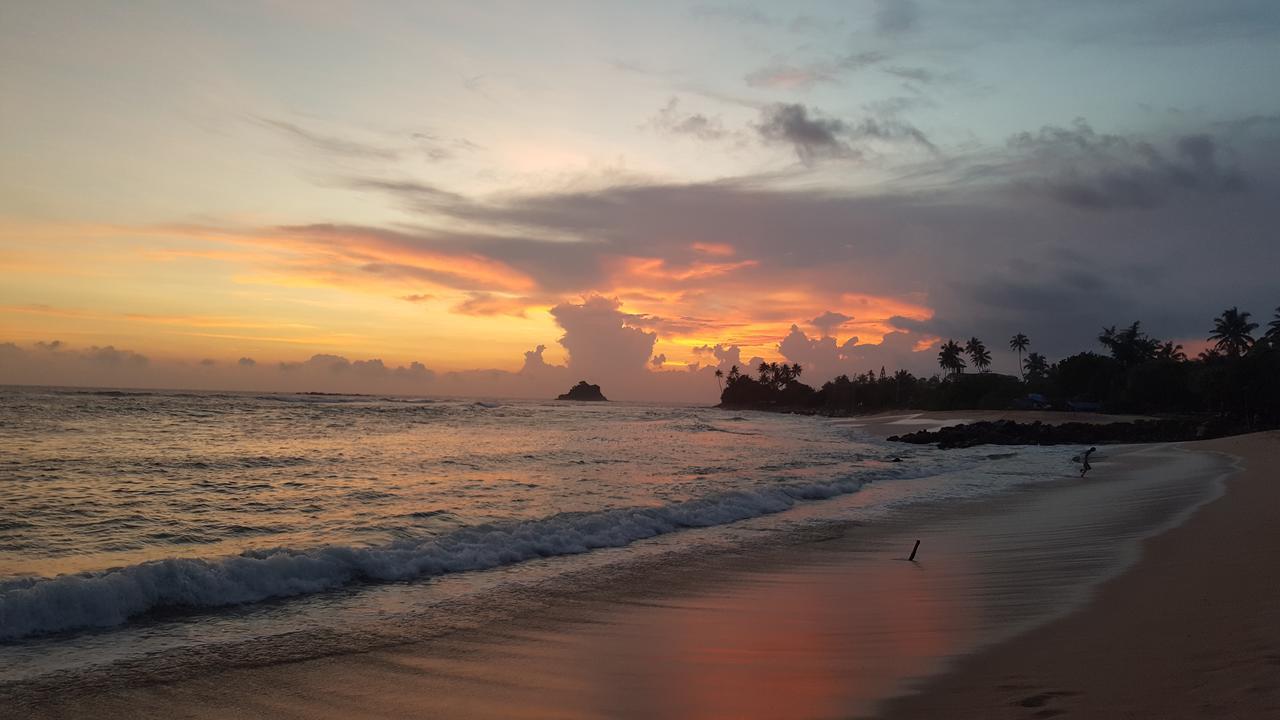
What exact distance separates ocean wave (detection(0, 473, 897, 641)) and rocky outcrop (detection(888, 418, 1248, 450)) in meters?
45.2

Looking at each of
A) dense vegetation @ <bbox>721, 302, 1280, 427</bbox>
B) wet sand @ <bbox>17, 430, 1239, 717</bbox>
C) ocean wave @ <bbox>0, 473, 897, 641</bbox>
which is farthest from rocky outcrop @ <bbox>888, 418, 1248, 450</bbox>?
wet sand @ <bbox>17, 430, 1239, 717</bbox>

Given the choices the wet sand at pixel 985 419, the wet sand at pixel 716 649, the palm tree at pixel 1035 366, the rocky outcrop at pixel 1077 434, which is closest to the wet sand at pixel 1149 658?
the wet sand at pixel 716 649

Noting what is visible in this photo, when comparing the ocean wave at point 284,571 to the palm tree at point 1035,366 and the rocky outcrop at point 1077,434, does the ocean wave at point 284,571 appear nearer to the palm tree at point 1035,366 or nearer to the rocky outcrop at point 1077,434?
the rocky outcrop at point 1077,434

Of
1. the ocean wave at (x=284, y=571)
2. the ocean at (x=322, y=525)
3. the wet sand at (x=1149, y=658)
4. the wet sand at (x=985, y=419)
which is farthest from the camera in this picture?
the wet sand at (x=985, y=419)

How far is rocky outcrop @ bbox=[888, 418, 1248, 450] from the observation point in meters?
55.7

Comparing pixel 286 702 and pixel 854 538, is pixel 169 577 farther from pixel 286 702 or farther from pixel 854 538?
pixel 854 538

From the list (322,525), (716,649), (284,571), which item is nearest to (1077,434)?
(322,525)

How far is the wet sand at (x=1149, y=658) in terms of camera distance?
15.6 feet

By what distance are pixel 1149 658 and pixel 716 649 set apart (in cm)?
346

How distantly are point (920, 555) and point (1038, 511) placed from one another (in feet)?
24.8

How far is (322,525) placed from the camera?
14055mm

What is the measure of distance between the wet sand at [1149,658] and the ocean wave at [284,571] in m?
7.86

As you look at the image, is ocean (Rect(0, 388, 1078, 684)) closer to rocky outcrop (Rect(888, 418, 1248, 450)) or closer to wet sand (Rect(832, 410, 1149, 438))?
rocky outcrop (Rect(888, 418, 1248, 450))

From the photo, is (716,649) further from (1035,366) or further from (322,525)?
(1035,366)
